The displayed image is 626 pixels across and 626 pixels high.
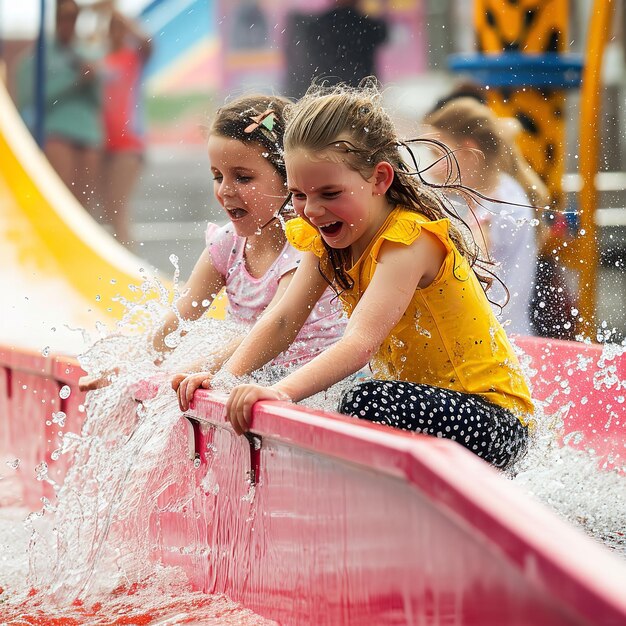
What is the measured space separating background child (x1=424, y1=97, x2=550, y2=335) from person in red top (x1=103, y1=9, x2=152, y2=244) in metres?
5.43

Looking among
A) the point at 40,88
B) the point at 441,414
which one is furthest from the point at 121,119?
the point at 441,414

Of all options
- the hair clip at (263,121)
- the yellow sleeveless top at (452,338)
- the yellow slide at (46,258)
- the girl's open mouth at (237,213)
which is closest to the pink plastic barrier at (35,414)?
the girl's open mouth at (237,213)

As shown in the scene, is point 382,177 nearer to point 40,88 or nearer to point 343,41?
point 343,41

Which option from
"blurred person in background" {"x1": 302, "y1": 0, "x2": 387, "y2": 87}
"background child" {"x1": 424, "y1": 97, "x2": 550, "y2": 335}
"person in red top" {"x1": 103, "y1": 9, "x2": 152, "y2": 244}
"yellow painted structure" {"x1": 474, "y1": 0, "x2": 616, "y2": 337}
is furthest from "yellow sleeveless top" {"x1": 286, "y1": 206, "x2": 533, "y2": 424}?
"person in red top" {"x1": 103, "y1": 9, "x2": 152, "y2": 244}

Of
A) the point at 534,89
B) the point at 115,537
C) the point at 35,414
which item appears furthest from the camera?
the point at 534,89

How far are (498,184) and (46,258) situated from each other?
391 centimetres

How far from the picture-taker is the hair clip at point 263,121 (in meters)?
3.01

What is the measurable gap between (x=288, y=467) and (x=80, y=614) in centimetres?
67

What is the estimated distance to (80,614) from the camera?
228 cm

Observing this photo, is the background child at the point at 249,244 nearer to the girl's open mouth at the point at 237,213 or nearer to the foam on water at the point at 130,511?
the girl's open mouth at the point at 237,213

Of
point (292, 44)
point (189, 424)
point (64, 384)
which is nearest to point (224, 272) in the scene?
point (64, 384)

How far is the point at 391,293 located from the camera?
7.22 ft

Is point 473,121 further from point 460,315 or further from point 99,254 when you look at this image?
point 99,254

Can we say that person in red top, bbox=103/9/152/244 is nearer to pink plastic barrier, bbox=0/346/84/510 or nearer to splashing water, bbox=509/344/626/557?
pink plastic barrier, bbox=0/346/84/510
